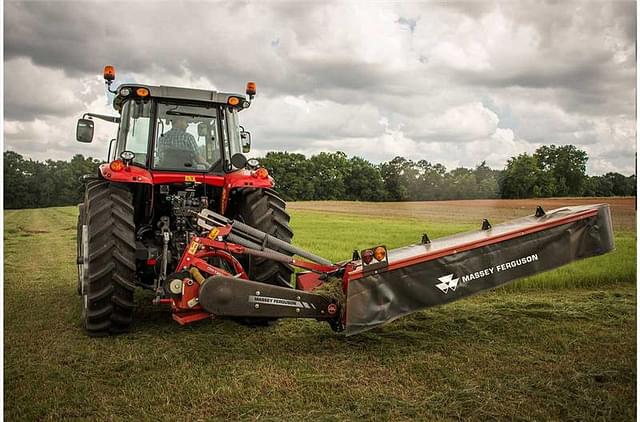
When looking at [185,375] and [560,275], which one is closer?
[185,375]

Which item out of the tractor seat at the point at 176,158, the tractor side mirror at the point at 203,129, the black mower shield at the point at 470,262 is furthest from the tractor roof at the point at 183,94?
the black mower shield at the point at 470,262

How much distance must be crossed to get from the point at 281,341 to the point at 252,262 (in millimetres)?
779

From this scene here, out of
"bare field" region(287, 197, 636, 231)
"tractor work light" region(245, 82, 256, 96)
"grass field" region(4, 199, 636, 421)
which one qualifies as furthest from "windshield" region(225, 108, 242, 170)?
"bare field" region(287, 197, 636, 231)

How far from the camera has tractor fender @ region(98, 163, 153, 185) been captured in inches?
197

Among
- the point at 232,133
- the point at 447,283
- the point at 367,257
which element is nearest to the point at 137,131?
the point at 232,133

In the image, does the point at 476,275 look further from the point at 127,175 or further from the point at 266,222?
the point at 127,175

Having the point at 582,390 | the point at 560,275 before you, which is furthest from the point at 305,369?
the point at 560,275

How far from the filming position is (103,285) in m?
4.73

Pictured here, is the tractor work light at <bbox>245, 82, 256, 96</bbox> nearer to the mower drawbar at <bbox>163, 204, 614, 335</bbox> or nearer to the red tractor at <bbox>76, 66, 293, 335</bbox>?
the red tractor at <bbox>76, 66, 293, 335</bbox>

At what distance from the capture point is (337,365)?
413 centimetres

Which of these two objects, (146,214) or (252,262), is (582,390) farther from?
(146,214)

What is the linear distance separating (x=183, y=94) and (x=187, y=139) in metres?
0.42

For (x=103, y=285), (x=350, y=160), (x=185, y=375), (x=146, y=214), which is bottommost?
(x=185, y=375)

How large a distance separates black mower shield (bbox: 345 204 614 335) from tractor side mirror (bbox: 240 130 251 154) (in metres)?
2.20
